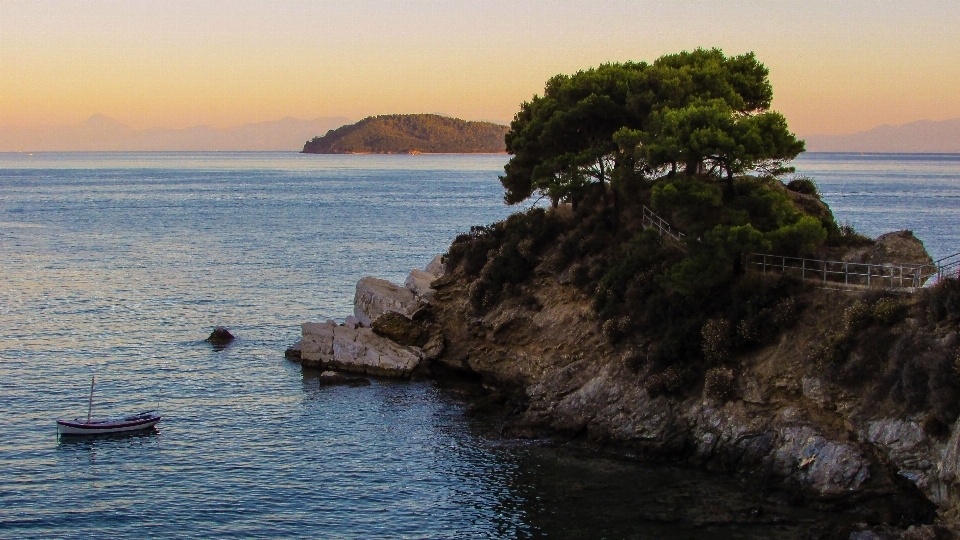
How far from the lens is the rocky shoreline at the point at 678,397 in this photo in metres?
33.3

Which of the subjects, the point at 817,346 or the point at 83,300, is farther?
the point at 83,300

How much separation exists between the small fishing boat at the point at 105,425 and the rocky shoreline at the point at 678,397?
13.4 meters

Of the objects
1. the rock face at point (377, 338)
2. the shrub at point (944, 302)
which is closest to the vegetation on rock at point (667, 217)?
the shrub at point (944, 302)

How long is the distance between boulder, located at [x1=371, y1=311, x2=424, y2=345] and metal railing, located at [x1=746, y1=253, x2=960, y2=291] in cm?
2189

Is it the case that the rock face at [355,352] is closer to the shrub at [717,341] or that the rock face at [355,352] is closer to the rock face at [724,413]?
the rock face at [724,413]

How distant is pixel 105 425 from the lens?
44094mm

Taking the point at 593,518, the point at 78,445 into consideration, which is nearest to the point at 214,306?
the point at 78,445

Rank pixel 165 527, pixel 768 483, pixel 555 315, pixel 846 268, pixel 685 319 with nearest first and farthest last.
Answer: pixel 165 527 < pixel 768 483 < pixel 846 268 < pixel 685 319 < pixel 555 315

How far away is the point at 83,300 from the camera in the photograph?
2881 inches

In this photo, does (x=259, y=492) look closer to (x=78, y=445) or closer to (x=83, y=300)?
(x=78, y=445)

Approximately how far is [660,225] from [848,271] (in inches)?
431

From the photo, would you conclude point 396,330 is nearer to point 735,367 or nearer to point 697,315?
point 697,315

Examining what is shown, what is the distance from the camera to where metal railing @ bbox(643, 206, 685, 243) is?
49594 millimetres

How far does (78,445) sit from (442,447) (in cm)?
1664
